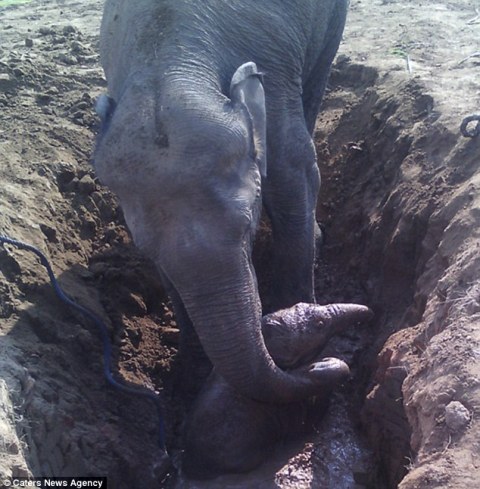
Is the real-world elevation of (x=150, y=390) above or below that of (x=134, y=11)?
below

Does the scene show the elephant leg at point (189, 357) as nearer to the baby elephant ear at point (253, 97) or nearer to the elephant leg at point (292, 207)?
the elephant leg at point (292, 207)

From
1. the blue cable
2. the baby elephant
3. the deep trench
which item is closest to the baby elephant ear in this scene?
the baby elephant

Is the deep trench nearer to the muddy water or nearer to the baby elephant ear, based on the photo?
the muddy water

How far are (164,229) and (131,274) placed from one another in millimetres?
2209

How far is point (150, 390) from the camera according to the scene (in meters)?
5.27

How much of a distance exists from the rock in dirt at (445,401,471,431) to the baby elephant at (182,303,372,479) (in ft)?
4.48

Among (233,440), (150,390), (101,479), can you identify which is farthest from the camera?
(150,390)

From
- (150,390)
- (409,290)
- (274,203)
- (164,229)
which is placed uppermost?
(164,229)

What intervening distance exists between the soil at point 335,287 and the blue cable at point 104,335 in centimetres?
8

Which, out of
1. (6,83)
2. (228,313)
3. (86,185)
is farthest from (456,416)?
(6,83)

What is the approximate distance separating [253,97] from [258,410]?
1.87 metres

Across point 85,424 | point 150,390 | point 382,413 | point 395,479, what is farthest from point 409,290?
point 85,424

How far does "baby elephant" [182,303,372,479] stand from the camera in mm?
4766

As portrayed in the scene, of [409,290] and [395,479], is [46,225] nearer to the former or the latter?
[409,290]
